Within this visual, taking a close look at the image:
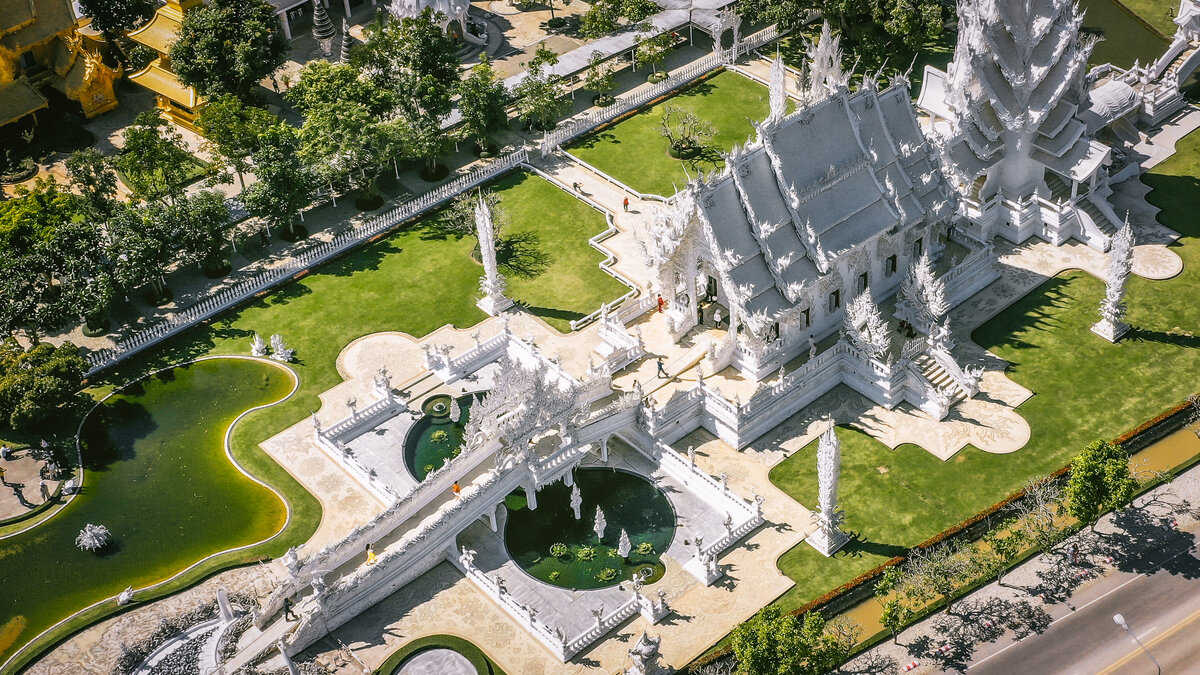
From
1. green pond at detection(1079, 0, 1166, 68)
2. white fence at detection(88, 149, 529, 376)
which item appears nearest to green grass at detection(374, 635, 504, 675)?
white fence at detection(88, 149, 529, 376)

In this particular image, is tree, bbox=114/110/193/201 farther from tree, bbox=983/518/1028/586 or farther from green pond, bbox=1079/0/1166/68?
green pond, bbox=1079/0/1166/68

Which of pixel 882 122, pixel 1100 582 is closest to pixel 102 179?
pixel 882 122

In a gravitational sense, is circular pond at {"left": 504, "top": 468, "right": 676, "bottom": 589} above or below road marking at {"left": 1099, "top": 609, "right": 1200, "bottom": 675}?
below

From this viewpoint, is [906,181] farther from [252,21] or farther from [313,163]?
[252,21]

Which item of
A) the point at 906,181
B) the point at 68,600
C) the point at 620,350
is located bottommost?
the point at 68,600

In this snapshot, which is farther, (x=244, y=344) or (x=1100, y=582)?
(x=244, y=344)

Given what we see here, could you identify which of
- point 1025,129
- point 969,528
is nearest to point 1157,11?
point 1025,129
